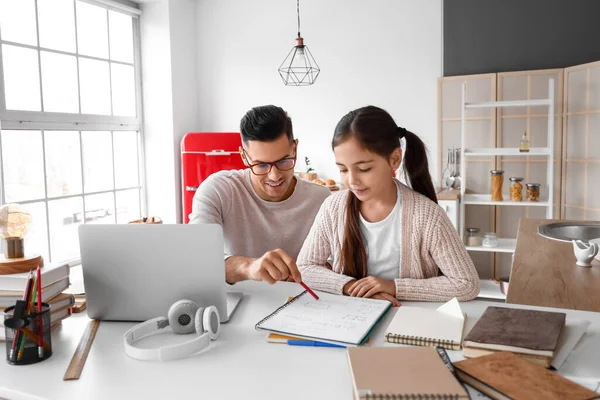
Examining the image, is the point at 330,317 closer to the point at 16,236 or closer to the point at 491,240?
the point at 16,236

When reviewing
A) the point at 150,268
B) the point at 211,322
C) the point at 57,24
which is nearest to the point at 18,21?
the point at 57,24

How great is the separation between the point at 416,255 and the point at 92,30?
136 inches

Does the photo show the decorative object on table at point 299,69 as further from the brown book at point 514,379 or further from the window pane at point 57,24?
the brown book at point 514,379

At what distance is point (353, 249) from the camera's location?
5.66 ft

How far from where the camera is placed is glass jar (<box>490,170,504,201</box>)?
12.7ft

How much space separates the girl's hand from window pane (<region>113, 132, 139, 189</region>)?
11.2 ft

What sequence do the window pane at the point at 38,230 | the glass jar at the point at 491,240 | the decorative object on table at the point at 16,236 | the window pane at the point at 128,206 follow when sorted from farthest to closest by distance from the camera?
the window pane at the point at 128,206, the glass jar at the point at 491,240, the window pane at the point at 38,230, the decorative object on table at the point at 16,236

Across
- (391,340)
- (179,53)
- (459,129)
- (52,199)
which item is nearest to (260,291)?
(391,340)

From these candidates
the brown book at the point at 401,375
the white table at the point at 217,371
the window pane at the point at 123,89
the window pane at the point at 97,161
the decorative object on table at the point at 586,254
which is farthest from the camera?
the window pane at the point at 123,89

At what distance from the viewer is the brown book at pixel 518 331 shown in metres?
0.99

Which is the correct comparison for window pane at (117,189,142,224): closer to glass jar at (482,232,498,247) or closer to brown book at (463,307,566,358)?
glass jar at (482,232,498,247)

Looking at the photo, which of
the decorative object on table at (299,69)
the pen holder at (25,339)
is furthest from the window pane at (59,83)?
the pen holder at (25,339)

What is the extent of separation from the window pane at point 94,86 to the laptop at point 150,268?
302cm

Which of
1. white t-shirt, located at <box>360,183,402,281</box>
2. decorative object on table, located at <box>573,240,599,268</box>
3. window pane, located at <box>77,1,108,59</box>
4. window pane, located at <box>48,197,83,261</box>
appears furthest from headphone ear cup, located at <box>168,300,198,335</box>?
window pane, located at <box>77,1,108,59</box>
